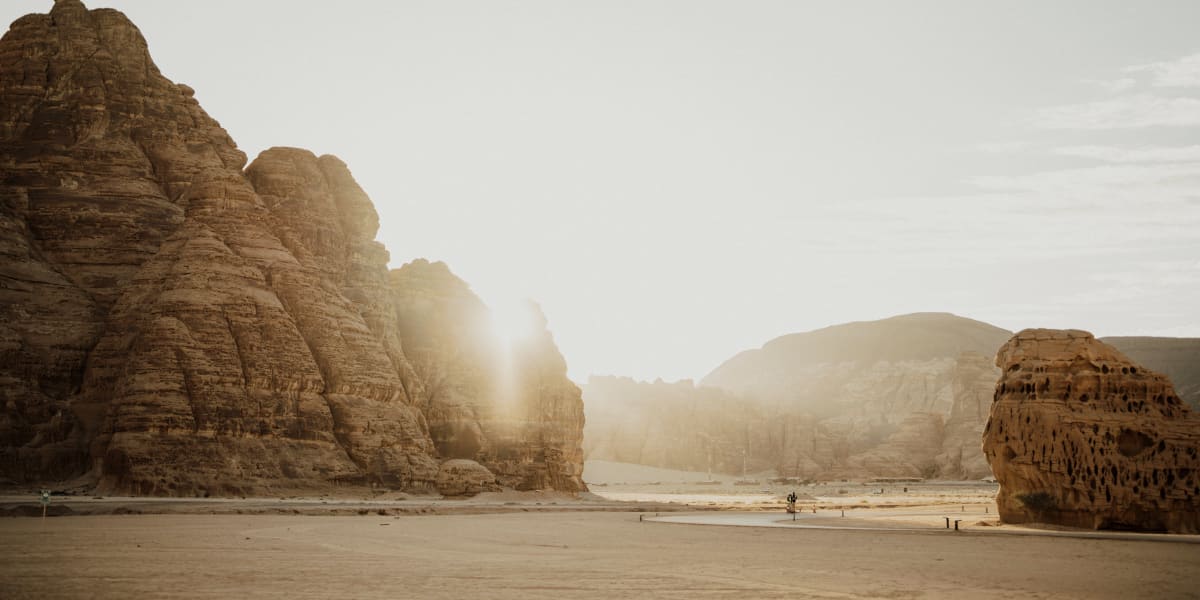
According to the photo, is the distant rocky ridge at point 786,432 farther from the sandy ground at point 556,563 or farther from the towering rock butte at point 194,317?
the sandy ground at point 556,563

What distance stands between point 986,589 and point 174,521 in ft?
85.7

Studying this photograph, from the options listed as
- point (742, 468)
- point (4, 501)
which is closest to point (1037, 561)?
point (4, 501)

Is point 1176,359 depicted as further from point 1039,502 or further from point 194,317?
point 194,317

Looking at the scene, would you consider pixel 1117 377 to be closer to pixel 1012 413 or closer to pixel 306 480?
pixel 1012 413

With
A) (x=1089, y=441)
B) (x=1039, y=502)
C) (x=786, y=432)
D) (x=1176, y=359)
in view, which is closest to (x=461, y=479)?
(x=1039, y=502)

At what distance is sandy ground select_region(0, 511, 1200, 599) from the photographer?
54.3 feet

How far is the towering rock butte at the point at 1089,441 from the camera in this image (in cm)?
3005

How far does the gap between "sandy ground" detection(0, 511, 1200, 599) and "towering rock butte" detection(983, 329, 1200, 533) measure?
4.11 m

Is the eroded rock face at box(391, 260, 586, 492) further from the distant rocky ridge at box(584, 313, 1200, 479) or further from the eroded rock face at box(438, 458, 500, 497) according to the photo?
the distant rocky ridge at box(584, 313, 1200, 479)

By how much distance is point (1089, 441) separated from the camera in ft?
102

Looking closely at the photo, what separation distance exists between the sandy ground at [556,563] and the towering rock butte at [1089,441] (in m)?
4.11

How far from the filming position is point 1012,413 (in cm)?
3284

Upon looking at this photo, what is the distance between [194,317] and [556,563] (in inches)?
1494

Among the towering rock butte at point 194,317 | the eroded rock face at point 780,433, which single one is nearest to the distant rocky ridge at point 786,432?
the eroded rock face at point 780,433
